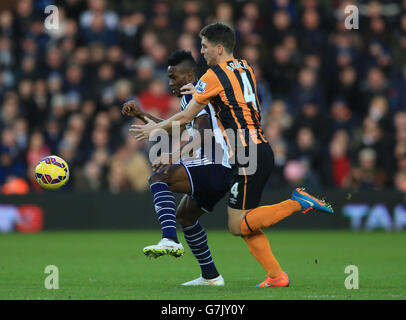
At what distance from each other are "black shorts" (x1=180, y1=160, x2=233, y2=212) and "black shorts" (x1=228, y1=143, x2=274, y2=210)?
41 centimetres

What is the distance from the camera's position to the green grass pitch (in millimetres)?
7426

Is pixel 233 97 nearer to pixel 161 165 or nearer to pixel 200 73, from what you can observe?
pixel 161 165

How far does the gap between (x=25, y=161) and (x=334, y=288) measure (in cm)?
999

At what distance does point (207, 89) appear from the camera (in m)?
7.61

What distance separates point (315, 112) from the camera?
16266 millimetres

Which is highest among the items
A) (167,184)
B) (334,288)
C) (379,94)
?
(379,94)

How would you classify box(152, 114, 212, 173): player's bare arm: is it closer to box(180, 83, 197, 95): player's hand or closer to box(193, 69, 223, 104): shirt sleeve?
box(180, 83, 197, 95): player's hand

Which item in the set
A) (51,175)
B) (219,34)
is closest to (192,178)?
(219,34)

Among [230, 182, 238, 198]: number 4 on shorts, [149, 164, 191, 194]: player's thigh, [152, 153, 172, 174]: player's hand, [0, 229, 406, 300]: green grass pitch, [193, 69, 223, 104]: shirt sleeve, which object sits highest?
[193, 69, 223, 104]: shirt sleeve

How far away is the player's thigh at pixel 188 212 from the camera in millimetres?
8219

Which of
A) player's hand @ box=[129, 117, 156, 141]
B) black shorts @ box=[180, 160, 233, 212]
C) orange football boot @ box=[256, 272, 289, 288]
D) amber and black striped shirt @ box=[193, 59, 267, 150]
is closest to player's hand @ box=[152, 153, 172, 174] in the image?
black shorts @ box=[180, 160, 233, 212]
